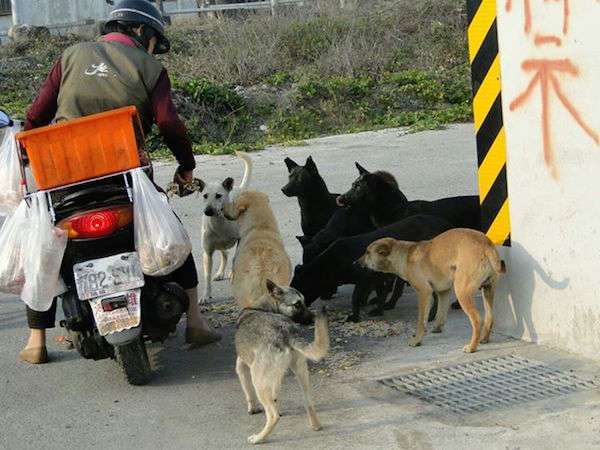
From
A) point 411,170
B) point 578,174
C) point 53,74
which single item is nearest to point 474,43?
point 578,174

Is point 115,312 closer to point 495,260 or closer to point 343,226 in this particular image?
point 495,260

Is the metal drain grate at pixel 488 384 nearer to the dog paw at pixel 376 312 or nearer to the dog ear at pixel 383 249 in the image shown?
the dog ear at pixel 383 249

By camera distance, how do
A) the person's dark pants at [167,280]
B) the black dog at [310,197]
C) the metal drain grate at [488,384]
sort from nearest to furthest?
the metal drain grate at [488,384] → the person's dark pants at [167,280] → the black dog at [310,197]

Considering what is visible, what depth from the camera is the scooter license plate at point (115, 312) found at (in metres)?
5.17

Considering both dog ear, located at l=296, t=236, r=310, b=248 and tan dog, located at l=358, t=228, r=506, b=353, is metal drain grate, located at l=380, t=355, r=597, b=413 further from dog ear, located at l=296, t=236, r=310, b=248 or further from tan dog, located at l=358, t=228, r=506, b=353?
dog ear, located at l=296, t=236, r=310, b=248

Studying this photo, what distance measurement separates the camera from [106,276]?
521cm

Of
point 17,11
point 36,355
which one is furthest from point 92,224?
point 17,11

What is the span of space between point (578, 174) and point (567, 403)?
47.1 inches

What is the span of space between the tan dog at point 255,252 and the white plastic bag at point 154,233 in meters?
0.52

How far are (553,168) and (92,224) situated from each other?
2.44 meters

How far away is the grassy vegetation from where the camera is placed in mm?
15156

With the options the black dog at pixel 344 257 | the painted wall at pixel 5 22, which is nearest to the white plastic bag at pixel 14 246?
the black dog at pixel 344 257

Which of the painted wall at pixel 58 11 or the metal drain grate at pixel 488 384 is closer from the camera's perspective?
the metal drain grate at pixel 488 384

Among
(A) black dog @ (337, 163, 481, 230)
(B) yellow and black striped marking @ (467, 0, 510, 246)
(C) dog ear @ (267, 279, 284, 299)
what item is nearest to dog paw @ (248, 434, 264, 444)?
(C) dog ear @ (267, 279, 284, 299)
